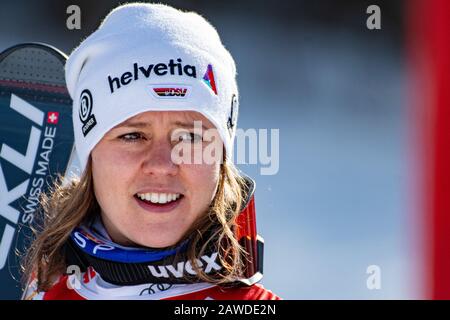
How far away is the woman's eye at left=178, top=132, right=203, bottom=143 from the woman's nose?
36mm

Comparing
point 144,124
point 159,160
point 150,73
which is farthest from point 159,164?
point 150,73

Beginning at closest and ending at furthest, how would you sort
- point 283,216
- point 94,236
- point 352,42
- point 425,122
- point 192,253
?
point 192,253 < point 94,236 < point 283,216 < point 425,122 < point 352,42

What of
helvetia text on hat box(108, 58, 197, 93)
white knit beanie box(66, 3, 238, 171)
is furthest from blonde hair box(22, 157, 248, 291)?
helvetia text on hat box(108, 58, 197, 93)

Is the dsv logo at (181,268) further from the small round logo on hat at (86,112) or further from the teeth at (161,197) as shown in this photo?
the small round logo on hat at (86,112)

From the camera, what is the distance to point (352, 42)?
16.7 ft

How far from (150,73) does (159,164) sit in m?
0.25

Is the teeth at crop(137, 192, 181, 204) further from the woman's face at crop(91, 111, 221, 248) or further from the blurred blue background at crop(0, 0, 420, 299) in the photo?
the blurred blue background at crop(0, 0, 420, 299)

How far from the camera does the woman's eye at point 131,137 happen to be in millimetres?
2067

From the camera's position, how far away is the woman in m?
2.04

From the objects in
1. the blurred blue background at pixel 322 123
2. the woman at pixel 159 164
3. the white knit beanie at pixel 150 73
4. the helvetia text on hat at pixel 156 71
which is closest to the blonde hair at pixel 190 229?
the woman at pixel 159 164

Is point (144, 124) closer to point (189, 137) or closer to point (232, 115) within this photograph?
point (189, 137)

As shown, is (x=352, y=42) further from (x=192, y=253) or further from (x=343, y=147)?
(x=192, y=253)
